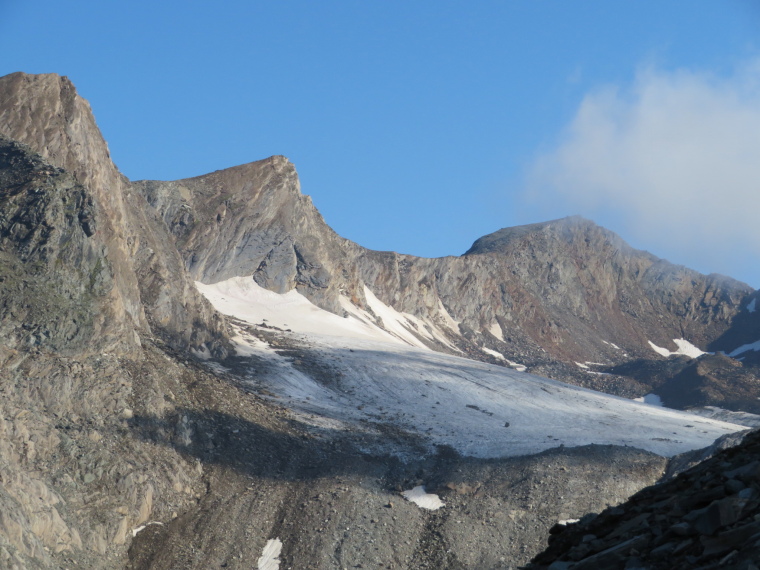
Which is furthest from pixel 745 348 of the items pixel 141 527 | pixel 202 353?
pixel 141 527

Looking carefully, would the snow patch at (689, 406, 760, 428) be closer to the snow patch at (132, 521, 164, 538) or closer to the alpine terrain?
the alpine terrain

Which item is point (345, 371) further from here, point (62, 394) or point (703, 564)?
point (703, 564)

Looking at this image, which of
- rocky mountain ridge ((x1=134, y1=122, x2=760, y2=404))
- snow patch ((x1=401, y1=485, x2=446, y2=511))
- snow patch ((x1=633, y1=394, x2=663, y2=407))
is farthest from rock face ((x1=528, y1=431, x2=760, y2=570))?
snow patch ((x1=633, y1=394, x2=663, y2=407))

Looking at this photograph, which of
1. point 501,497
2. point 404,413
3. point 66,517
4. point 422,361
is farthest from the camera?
point 422,361

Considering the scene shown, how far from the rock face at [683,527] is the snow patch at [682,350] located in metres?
174

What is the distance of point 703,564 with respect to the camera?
9.37 meters

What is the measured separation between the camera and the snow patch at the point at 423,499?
4244 centimetres

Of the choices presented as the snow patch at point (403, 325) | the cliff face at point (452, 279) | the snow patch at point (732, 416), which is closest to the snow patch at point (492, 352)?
the cliff face at point (452, 279)

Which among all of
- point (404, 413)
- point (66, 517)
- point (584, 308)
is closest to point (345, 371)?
point (404, 413)

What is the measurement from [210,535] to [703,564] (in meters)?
31.7

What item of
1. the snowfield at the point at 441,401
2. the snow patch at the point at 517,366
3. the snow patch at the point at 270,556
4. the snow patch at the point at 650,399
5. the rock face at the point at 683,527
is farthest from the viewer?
the snow patch at the point at 517,366

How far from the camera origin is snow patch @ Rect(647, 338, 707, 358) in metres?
179

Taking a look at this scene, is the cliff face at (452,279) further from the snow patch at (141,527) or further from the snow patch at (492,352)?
the snow patch at (141,527)

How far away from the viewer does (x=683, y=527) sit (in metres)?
10.3
